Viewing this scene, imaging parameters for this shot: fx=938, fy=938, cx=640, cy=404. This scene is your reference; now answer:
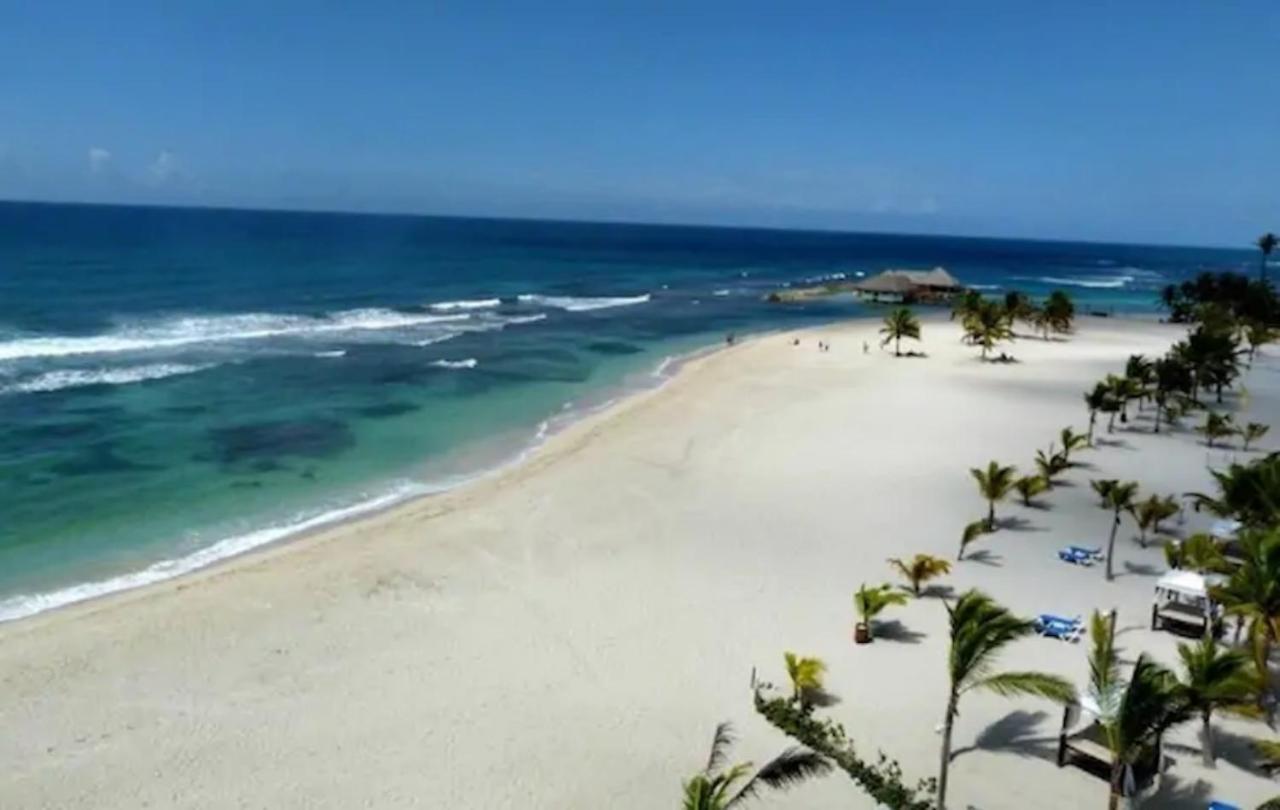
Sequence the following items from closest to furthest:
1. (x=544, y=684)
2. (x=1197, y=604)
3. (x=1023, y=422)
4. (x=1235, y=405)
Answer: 1. (x=544, y=684)
2. (x=1197, y=604)
3. (x=1023, y=422)
4. (x=1235, y=405)

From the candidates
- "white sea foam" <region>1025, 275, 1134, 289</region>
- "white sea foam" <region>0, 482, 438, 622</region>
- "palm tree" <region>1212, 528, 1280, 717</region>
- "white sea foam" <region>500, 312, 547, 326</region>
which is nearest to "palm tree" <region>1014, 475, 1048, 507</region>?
"palm tree" <region>1212, 528, 1280, 717</region>

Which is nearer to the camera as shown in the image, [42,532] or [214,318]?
[42,532]

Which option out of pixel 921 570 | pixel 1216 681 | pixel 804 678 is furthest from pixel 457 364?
pixel 1216 681

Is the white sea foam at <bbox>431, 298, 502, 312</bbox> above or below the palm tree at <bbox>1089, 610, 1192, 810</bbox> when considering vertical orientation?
above

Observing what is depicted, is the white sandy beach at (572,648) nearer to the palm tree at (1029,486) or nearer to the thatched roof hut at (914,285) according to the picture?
the palm tree at (1029,486)

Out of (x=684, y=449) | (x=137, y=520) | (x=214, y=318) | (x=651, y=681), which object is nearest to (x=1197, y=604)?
(x=651, y=681)

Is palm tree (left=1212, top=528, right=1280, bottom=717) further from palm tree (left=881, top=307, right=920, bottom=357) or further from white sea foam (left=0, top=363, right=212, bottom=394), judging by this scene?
white sea foam (left=0, top=363, right=212, bottom=394)

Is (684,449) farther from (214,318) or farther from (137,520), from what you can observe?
(214,318)
